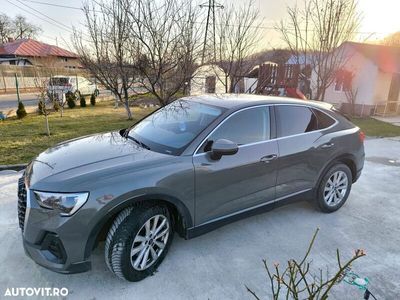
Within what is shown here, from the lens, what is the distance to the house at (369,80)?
15.0 meters

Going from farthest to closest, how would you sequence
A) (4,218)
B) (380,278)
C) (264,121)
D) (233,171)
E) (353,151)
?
(353,151), (4,218), (264,121), (233,171), (380,278)

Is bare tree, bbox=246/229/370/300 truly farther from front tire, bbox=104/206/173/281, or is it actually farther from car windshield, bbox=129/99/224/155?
car windshield, bbox=129/99/224/155

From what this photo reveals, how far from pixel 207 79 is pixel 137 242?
354 inches

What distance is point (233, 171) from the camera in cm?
294

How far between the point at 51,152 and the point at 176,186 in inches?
55.3

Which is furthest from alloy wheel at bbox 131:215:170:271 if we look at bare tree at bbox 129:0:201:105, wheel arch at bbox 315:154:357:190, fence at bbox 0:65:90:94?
fence at bbox 0:65:90:94

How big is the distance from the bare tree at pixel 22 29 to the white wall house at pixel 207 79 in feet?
170

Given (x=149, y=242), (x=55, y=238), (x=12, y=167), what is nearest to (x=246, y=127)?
(x=149, y=242)

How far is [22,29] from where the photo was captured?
52156mm

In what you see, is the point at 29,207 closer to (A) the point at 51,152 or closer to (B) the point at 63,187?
(B) the point at 63,187

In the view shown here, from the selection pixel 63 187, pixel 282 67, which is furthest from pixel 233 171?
pixel 282 67

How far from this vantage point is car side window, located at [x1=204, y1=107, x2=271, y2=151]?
2992 mm

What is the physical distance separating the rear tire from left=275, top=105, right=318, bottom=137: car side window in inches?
27.4

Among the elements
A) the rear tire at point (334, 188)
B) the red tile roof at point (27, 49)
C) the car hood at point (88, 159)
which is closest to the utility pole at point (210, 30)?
the rear tire at point (334, 188)
